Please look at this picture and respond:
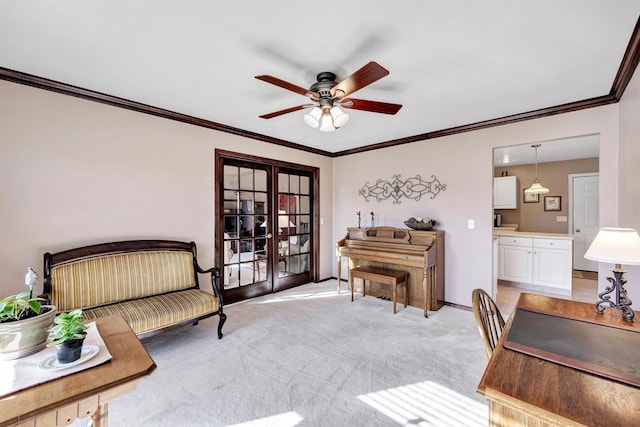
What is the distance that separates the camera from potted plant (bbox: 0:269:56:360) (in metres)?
1.18

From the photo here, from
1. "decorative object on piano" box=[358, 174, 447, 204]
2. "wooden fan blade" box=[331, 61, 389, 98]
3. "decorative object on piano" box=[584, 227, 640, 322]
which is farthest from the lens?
"decorative object on piano" box=[358, 174, 447, 204]

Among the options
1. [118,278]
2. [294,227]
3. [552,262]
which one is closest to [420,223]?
[294,227]

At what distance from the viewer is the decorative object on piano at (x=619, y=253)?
149cm

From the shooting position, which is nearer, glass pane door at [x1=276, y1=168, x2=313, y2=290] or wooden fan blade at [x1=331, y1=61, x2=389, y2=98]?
wooden fan blade at [x1=331, y1=61, x2=389, y2=98]

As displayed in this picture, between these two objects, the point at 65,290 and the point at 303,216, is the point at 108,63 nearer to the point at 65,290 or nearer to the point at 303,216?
the point at 65,290

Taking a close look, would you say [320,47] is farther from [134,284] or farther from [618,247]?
[134,284]

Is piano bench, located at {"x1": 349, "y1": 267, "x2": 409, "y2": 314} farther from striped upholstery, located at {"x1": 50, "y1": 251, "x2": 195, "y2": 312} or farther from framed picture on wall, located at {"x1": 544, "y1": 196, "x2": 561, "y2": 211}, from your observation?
framed picture on wall, located at {"x1": 544, "y1": 196, "x2": 561, "y2": 211}

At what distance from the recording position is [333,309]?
3.61m

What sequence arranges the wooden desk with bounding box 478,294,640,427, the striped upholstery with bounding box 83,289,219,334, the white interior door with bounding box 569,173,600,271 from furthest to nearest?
the white interior door with bounding box 569,173,600,271 → the striped upholstery with bounding box 83,289,219,334 → the wooden desk with bounding box 478,294,640,427

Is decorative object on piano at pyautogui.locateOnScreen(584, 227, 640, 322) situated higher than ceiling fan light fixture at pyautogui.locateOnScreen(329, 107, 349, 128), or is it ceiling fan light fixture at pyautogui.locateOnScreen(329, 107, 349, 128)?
ceiling fan light fixture at pyautogui.locateOnScreen(329, 107, 349, 128)

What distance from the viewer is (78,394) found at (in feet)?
3.41

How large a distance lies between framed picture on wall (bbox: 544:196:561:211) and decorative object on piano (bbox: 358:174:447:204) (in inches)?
142

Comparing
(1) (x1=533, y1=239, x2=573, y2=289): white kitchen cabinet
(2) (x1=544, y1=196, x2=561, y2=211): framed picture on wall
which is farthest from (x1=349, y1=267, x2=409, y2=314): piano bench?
(2) (x1=544, y1=196, x2=561, y2=211): framed picture on wall

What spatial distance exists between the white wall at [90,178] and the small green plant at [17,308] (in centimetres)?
159
